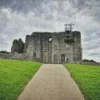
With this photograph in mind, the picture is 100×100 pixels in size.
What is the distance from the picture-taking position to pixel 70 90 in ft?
73.0

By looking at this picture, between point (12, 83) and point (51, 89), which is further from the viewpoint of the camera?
point (12, 83)

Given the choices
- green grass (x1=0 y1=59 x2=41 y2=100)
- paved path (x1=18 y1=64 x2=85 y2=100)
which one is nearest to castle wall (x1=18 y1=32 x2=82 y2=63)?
green grass (x1=0 y1=59 x2=41 y2=100)

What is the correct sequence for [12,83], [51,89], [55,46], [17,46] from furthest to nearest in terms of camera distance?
[17,46] < [55,46] < [12,83] < [51,89]

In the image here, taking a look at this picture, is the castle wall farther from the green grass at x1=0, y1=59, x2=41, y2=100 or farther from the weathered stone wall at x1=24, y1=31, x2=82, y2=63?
the green grass at x1=0, y1=59, x2=41, y2=100

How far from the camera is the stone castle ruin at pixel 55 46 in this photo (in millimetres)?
71500

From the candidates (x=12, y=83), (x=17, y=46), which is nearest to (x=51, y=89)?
(x=12, y=83)

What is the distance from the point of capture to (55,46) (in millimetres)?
73000

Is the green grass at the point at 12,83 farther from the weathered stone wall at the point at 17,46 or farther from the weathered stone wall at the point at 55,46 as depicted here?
the weathered stone wall at the point at 17,46

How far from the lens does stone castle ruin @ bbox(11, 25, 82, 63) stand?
71.5m

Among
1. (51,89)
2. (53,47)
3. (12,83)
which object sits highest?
(53,47)

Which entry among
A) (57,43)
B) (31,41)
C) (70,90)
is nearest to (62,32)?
(57,43)

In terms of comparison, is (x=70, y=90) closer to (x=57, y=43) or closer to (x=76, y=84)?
(x=76, y=84)

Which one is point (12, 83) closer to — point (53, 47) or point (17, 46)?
point (53, 47)

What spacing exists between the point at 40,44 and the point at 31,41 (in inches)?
94.1
